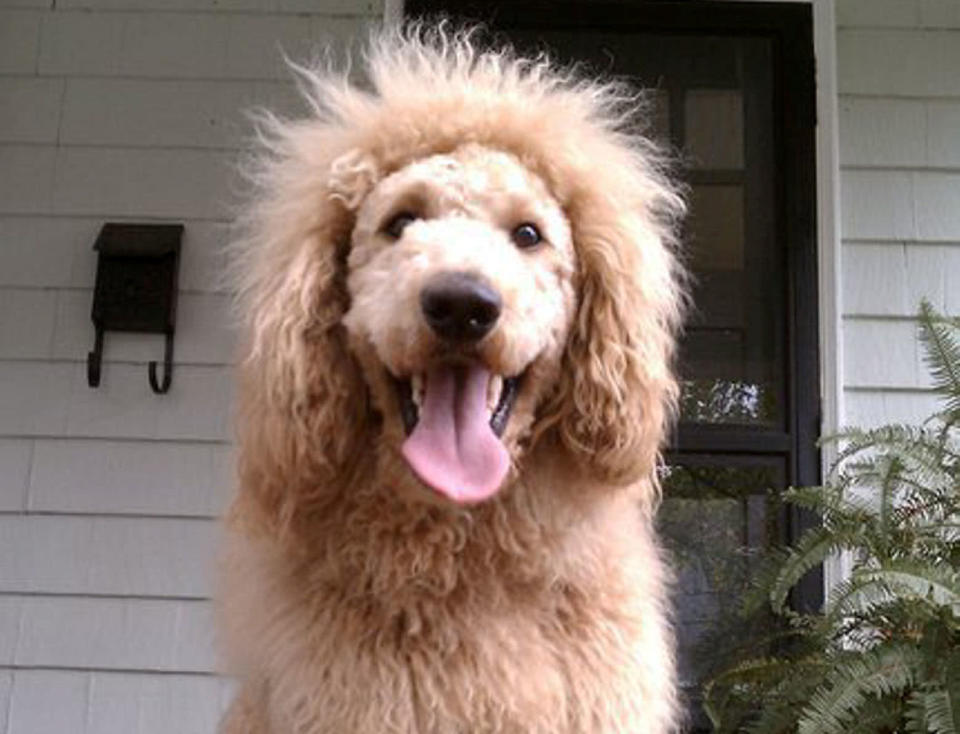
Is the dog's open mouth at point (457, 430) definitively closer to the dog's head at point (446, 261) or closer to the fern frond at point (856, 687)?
the dog's head at point (446, 261)

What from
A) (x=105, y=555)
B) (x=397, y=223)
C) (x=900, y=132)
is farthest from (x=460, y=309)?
(x=900, y=132)

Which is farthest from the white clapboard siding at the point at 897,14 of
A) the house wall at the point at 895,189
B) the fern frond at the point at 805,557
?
the fern frond at the point at 805,557

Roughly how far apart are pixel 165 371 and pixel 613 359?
88.6 inches

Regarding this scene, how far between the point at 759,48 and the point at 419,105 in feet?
8.16

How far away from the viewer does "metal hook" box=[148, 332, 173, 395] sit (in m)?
3.86

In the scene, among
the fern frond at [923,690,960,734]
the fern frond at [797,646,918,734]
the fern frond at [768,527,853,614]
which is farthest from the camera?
the fern frond at [768,527,853,614]

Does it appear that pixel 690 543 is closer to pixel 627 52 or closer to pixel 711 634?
→ pixel 711 634

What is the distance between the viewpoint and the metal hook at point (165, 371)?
12.7 ft

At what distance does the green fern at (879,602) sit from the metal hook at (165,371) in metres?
1.91

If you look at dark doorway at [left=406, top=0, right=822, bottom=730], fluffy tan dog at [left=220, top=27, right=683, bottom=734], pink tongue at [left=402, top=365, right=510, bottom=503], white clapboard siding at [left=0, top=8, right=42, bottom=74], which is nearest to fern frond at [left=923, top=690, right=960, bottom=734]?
fluffy tan dog at [left=220, top=27, right=683, bottom=734]

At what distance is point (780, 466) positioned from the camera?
3.97 meters

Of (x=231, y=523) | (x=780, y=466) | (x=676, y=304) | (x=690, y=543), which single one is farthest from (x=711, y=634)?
(x=231, y=523)

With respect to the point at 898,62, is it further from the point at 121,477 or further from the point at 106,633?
the point at 106,633

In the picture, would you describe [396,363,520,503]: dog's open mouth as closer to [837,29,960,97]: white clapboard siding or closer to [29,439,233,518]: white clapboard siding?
[29,439,233,518]: white clapboard siding
